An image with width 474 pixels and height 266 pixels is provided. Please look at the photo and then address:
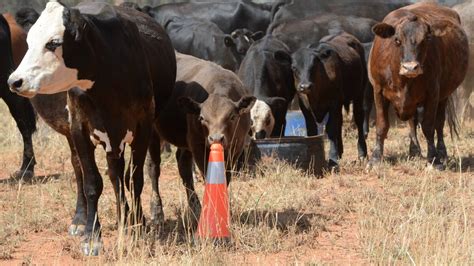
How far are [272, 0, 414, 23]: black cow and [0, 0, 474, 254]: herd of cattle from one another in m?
0.43

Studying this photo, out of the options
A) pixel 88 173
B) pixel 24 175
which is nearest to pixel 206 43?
pixel 24 175

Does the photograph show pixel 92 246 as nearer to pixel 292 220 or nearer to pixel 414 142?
pixel 292 220

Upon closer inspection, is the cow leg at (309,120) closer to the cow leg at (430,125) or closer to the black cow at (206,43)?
the cow leg at (430,125)

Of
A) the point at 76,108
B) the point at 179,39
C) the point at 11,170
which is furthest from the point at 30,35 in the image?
the point at 179,39

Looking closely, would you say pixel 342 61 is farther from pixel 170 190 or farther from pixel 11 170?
pixel 11 170

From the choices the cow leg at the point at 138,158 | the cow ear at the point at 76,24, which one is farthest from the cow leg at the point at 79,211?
the cow ear at the point at 76,24

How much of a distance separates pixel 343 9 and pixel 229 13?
238cm

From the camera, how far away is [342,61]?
13000mm

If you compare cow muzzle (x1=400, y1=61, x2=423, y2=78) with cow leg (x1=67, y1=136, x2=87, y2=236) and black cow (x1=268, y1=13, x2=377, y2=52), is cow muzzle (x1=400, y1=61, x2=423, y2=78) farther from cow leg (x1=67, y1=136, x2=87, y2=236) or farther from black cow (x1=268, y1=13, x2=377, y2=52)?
black cow (x1=268, y1=13, x2=377, y2=52)

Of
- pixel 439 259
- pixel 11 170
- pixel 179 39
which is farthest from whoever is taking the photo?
pixel 179 39

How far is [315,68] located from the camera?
1237 cm

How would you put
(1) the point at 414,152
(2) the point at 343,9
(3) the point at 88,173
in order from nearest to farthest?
(3) the point at 88,173
(1) the point at 414,152
(2) the point at 343,9

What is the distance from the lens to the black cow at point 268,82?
1195 centimetres

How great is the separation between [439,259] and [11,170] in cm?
780
